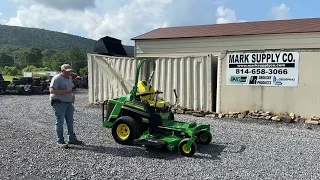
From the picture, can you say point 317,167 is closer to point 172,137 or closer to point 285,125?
point 172,137

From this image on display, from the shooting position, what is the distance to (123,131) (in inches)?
306

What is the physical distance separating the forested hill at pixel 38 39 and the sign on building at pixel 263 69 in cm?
10458

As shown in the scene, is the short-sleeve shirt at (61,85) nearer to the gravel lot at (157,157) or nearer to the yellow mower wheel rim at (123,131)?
the gravel lot at (157,157)

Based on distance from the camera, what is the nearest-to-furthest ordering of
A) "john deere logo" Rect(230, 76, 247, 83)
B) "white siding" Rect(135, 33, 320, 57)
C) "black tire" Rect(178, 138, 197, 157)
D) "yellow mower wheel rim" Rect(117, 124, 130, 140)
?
"black tire" Rect(178, 138, 197, 157)
"yellow mower wheel rim" Rect(117, 124, 130, 140)
"john deere logo" Rect(230, 76, 247, 83)
"white siding" Rect(135, 33, 320, 57)

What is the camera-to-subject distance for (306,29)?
52.6 feet

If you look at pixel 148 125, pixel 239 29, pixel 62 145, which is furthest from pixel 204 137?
pixel 239 29

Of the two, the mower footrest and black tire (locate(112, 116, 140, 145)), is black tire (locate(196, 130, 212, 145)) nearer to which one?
the mower footrest

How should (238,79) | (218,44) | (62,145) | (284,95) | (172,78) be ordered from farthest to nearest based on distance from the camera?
(218,44) < (172,78) < (238,79) < (284,95) < (62,145)

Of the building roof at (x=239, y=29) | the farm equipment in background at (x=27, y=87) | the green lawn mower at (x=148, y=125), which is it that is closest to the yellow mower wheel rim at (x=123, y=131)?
the green lawn mower at (x=148, y=125)

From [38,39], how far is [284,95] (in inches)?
4791

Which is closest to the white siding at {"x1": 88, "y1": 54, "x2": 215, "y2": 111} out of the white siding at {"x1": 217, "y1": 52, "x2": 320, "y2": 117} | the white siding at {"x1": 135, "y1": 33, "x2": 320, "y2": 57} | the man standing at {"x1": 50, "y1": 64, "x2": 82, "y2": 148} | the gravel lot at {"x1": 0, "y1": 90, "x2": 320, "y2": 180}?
the white siding at {"x1": 217, "y1": 52, "x2": 320, "y2": 117}

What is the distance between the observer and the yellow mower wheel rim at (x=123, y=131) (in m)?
7.68

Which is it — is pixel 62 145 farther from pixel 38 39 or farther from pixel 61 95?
pixel 38 39

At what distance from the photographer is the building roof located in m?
16.5
